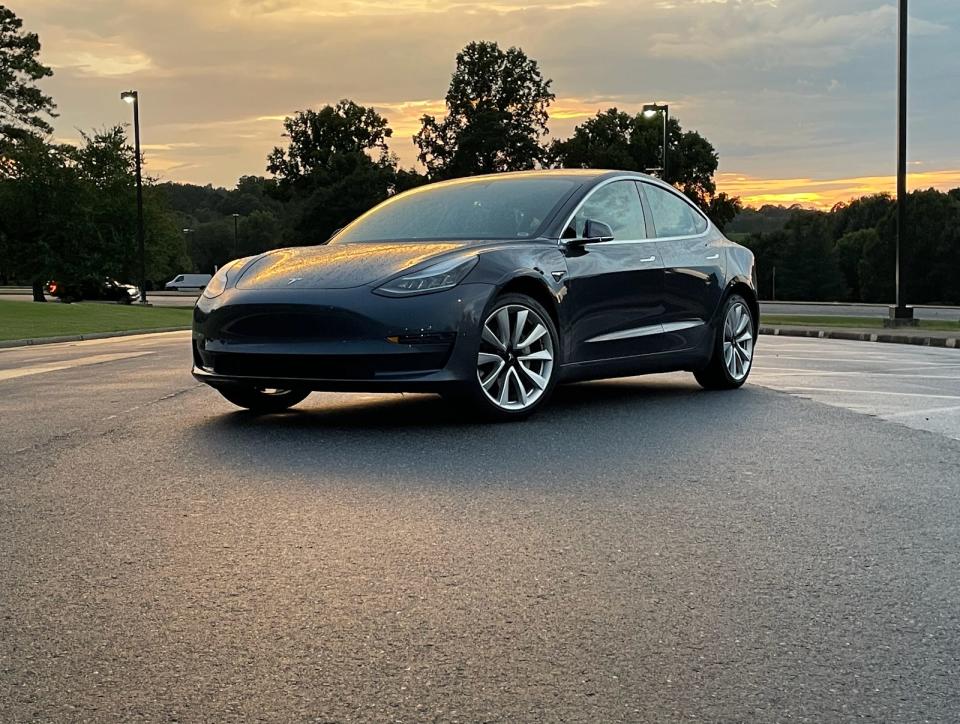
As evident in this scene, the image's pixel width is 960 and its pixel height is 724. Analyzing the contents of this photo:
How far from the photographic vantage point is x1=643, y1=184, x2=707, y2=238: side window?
9.40 m

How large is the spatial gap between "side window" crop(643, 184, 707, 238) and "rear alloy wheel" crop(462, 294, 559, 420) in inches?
74.7

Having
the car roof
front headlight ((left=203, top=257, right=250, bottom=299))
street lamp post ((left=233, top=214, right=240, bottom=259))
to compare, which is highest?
street lamp post ((left=233, top=214, right=240, bottom=259))

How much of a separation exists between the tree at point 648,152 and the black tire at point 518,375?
237ft

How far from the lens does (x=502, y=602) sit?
3775 mm

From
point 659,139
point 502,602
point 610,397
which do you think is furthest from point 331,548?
point 659,139

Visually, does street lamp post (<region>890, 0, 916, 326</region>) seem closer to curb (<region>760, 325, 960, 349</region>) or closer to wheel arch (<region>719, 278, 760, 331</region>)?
curb (<region>760, 325, 960, 349</region>)

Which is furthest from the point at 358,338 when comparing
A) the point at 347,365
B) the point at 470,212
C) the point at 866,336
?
the point at 866,336

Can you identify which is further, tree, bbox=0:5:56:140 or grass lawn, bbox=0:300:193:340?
tree, bbox=0:5:56:140

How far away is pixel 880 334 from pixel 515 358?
17230mm

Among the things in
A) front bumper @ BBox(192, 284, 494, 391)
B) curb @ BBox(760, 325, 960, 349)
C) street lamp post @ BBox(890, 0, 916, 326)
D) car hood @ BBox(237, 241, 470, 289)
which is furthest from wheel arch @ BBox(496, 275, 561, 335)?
street lamp post @ BBox(890, 0, 916, 326)

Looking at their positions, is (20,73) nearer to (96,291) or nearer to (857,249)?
(96,291)

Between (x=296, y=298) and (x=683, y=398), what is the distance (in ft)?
10.9

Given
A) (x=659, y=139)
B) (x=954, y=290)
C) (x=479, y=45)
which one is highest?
(x=479, y=45)

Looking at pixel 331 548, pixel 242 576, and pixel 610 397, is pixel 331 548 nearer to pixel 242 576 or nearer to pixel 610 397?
pixel 242 576
